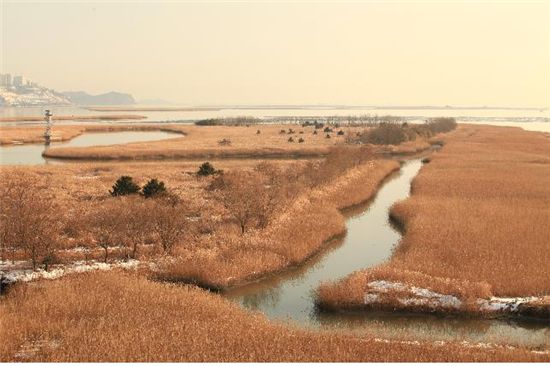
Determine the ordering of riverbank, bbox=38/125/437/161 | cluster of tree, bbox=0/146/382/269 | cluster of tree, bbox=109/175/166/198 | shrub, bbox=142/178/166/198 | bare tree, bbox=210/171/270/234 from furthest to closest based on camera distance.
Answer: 1. riverbank, bbox=38/125/437/161
2. cluster of tree, bbox=109/175/166/198
3. shrub, bbox=142/178/166/198
4. bare tree, bbox=210/171/270/234
5. cluster of tree, bbox=0/146/382/269

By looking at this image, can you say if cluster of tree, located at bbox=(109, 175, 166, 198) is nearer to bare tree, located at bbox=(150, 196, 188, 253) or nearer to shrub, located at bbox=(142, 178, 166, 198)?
shrub, located at bbox=(142, 178, 166, 198)

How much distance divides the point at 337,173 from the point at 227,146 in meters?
35.8

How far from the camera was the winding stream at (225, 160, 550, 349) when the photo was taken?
17.0m

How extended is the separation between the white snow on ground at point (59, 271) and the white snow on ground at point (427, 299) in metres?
9.89

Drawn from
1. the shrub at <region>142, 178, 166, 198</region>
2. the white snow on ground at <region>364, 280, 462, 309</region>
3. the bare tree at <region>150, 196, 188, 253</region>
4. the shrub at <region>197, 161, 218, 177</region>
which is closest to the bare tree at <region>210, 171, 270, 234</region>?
the bare tree at <region>150, 196, 188, 253</region>

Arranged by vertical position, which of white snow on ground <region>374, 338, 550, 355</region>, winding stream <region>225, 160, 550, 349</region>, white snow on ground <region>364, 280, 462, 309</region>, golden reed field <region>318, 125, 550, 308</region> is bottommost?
winding stream <region>225, 160, 550, 349</region>

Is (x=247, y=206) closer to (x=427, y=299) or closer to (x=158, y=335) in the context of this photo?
(x=427, y=299)

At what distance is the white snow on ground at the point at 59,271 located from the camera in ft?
64.8

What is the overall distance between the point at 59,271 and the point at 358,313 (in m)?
11.5

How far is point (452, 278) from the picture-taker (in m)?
21.1

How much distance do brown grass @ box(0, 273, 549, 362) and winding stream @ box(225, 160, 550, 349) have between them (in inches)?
79.9

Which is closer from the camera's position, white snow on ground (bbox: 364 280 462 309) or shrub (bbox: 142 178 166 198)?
white snow on ground (bbox: 364 280 462 309)

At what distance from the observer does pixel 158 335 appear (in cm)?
1437

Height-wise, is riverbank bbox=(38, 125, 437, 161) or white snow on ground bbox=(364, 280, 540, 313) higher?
riverbank bbox=(38, 125, 437, 161)
